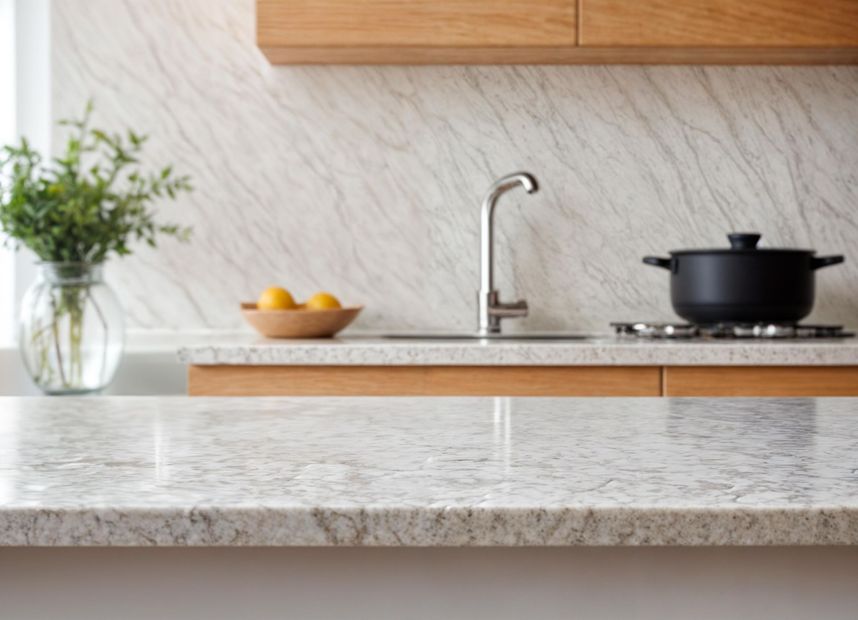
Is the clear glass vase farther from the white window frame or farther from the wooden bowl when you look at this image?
the white window frame

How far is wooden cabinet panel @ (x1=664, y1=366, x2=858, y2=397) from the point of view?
84.4 inches

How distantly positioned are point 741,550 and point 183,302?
2.44 m

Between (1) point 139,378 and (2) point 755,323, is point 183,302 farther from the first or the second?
(2) point 755,323

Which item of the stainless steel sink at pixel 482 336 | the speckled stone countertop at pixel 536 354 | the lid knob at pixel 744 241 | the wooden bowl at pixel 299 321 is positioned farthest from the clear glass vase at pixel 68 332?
the lid knob at pixel 744 241

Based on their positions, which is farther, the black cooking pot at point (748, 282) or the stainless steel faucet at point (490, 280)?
the stainless steel faucet at point (490, 280)

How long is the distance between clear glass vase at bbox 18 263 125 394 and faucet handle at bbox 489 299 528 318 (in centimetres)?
97

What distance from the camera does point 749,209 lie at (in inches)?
113

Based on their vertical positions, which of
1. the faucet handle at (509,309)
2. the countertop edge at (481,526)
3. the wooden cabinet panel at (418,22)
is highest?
the wooden cabinet panel at (418,22)

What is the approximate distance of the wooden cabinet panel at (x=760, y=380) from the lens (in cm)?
214

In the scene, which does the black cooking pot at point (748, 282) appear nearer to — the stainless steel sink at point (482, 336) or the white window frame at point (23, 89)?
the stainless steel sink at point (482, 336)

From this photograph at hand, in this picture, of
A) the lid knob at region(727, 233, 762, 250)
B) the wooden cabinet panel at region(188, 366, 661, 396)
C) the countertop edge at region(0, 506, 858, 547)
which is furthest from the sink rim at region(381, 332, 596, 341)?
the countertop edge at region(0, 506, 858, 547)

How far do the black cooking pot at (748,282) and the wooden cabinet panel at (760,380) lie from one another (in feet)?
0.81

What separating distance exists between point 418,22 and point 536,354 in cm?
86

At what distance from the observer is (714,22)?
2.45 meters
